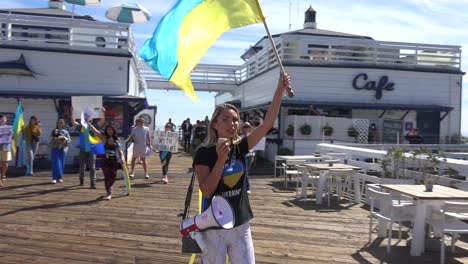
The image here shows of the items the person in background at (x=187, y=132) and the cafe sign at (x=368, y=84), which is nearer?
the cafe sign at (x=368, y=84)

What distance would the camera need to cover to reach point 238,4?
4.18 m

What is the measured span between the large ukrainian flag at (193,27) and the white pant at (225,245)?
1611mm

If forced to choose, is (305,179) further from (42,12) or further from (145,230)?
(42,12)

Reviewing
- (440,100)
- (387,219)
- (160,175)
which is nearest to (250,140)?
(387,219)

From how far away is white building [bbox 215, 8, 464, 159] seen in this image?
19312 millimetres

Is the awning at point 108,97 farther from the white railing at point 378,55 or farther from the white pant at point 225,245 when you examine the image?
the white pant at point 225,245

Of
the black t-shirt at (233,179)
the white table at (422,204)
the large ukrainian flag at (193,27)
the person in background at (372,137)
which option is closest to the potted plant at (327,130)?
the person in background at (372,137)

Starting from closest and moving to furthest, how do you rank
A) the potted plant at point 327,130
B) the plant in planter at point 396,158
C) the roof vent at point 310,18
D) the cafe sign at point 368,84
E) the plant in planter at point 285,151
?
the plant in planter at point 396,158 → the plant in planter at point 285,151 → the potted plant at point 327,130 → the cafe sign at point 368,84 → the roof vent at point 310,18

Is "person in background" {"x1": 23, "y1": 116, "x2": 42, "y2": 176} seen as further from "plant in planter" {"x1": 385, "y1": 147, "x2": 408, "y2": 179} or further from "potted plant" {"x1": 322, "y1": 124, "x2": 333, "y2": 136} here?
"potted plant" {"x1": 322, "y1": 124, "x2": 333, "y2": 136}

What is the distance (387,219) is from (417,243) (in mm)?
485

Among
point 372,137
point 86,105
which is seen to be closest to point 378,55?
point 372,137

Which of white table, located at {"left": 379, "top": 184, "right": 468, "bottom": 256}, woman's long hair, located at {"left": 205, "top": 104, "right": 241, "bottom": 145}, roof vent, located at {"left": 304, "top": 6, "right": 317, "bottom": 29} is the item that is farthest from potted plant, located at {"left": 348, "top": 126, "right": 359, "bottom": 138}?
woman's long hair, located at {"left": 205, "top": 104, "right": 241, "bottom": 145}

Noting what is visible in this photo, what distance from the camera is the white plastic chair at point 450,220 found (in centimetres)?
566

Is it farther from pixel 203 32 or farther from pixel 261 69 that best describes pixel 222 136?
pixel 261 69
